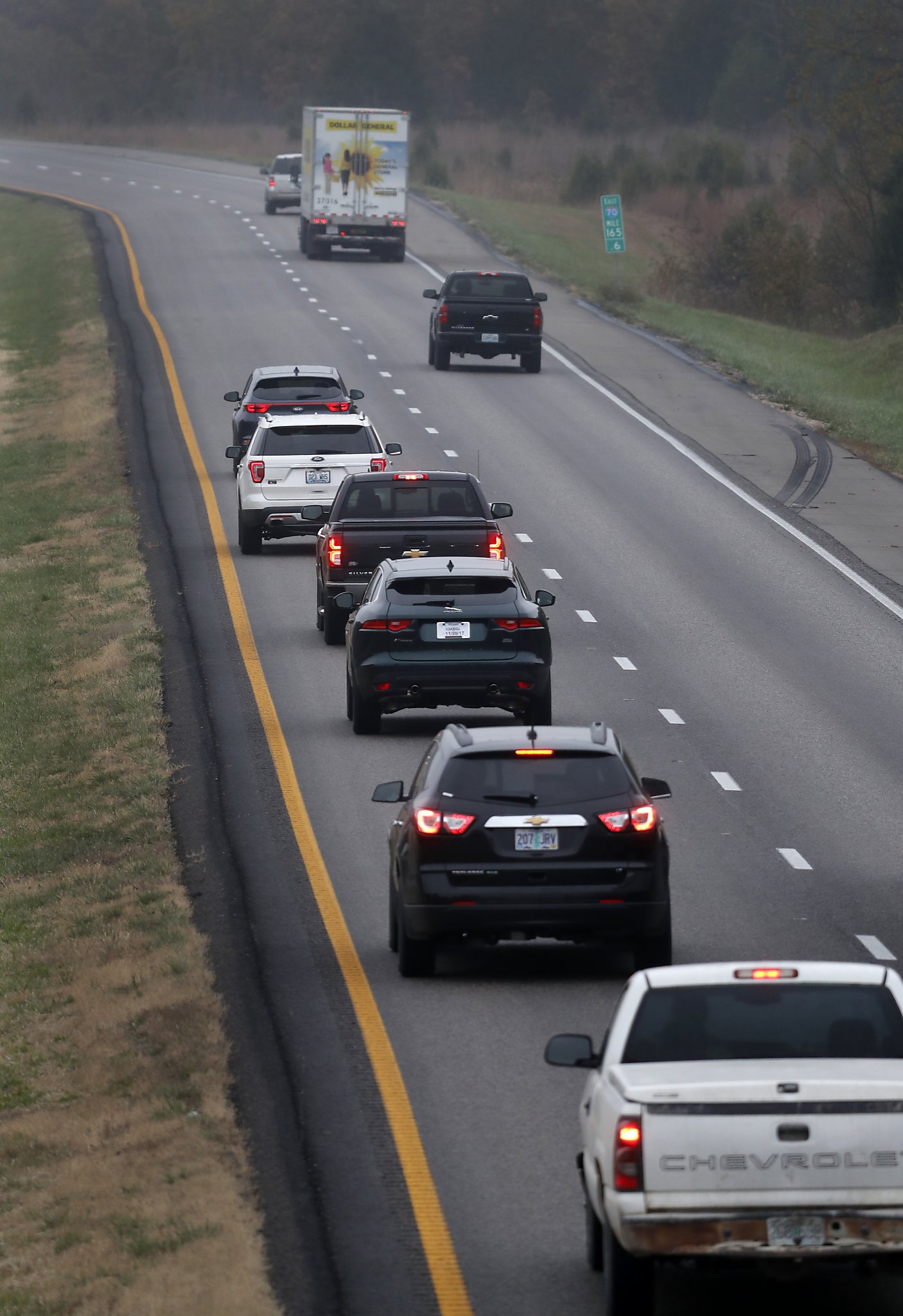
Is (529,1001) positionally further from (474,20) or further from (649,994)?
(474,20)

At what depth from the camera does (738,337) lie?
2287 inches

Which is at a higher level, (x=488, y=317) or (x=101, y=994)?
(x=488, y=317)

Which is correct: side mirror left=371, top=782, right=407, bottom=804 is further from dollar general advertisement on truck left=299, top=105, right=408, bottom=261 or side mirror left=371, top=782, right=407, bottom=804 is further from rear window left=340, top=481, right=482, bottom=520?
dollar general advertisement on truck left=299, top=105, right=408, bottom=261

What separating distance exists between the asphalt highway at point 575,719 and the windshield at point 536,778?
45.3 inches

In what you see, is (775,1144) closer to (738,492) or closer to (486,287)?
(738,492)

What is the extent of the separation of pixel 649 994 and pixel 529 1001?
443cm

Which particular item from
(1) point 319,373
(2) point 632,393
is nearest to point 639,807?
(1) point 319,373

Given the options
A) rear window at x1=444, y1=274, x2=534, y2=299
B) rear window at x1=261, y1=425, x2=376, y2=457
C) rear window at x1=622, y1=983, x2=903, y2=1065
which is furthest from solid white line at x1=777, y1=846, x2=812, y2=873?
rear window at x1=444, y1=274, x2=534, y2=299

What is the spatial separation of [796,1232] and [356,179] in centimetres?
5734

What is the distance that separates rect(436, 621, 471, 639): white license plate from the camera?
19.4m

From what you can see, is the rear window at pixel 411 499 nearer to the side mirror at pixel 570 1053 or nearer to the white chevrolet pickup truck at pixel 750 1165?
the side mirror at pixel 570 1053

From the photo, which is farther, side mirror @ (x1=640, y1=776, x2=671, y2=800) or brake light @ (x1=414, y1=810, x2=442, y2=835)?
side mirror @ (x1=640, y1=776, x2=671, y2=800)

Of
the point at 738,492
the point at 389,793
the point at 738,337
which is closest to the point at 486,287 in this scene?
the point at 738,492

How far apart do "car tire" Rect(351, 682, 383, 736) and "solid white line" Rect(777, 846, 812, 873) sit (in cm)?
460
